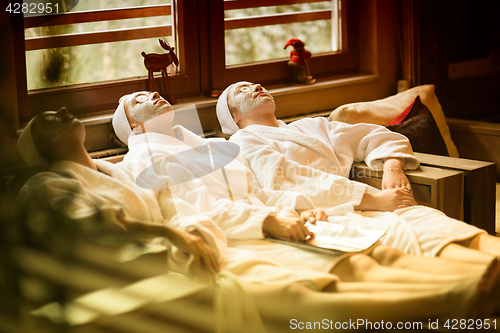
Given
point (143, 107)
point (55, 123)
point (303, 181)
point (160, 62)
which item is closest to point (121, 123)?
point (143, 107)

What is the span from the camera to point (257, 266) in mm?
935

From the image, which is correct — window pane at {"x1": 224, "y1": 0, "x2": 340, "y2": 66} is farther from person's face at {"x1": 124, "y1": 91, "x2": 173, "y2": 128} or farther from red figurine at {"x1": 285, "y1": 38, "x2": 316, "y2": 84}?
person's face at {"x1": 124, "y1": 91, "x2": 173, "y2": 128}

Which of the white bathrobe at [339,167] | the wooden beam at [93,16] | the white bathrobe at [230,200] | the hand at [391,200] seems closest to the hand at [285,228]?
the white bathrobe at [230,200]

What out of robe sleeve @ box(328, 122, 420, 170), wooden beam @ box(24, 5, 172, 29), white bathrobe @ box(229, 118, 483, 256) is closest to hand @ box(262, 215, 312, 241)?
white bathrobe @ box(229, 118, 483, 256)

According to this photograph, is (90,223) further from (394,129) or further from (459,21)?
(459,21)

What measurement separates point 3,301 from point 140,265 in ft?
0.86

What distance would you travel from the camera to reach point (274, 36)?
89.0 inches

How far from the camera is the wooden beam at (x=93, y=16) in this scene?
0.47m

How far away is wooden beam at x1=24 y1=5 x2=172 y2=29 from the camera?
0.47 m

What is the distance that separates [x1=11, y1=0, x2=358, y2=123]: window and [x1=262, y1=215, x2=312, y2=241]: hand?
44 centimetres

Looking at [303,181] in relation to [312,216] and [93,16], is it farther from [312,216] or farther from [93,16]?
[93,16]

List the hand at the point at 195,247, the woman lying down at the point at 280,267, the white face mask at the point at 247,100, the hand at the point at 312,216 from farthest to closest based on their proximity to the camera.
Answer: the white face mask at the point at 247,100
the hand at the point at 312,216
the hand at the point at 195,247
the woman lying down at the point at 280,267

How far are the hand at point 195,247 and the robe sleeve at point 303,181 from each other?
0.55 meters

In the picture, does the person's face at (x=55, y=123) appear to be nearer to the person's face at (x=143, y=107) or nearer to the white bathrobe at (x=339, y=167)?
the person's face at (x=143, y=107)
